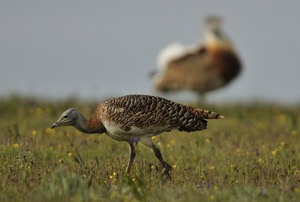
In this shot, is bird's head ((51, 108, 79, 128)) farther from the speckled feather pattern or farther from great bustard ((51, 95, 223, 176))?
the speckled feather pattern

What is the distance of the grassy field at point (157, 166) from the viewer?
6270 millimetres

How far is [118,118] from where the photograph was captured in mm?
7598

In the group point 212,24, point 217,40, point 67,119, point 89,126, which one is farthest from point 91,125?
point 212,24

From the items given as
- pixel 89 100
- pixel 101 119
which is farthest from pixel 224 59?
pixel 101 119

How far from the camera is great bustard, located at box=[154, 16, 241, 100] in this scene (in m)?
17.4

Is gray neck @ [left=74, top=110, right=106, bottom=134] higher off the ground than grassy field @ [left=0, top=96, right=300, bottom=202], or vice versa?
gray neck @ [left=74, top=110, right=106, bottom=134]

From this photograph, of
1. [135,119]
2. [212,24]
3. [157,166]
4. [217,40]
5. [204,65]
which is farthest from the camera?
[212,24]

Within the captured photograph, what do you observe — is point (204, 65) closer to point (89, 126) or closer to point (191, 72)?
point (191, 72)

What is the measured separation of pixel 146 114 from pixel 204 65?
32.6 feet

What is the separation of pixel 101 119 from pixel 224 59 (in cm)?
1001

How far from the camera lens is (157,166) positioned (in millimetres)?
8312

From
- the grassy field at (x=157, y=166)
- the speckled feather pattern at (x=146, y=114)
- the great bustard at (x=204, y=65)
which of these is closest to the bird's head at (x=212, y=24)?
the great bustard at (x=204, y=65)

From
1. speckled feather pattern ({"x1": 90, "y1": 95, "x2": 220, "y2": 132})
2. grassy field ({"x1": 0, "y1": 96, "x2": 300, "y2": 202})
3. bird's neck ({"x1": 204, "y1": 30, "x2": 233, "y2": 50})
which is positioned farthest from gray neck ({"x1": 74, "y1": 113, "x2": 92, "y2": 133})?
bird's neck ({"x1": 204, "y1": 30, "x2": 233, "y2": 50})

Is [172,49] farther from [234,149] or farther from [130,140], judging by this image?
[130,140]
